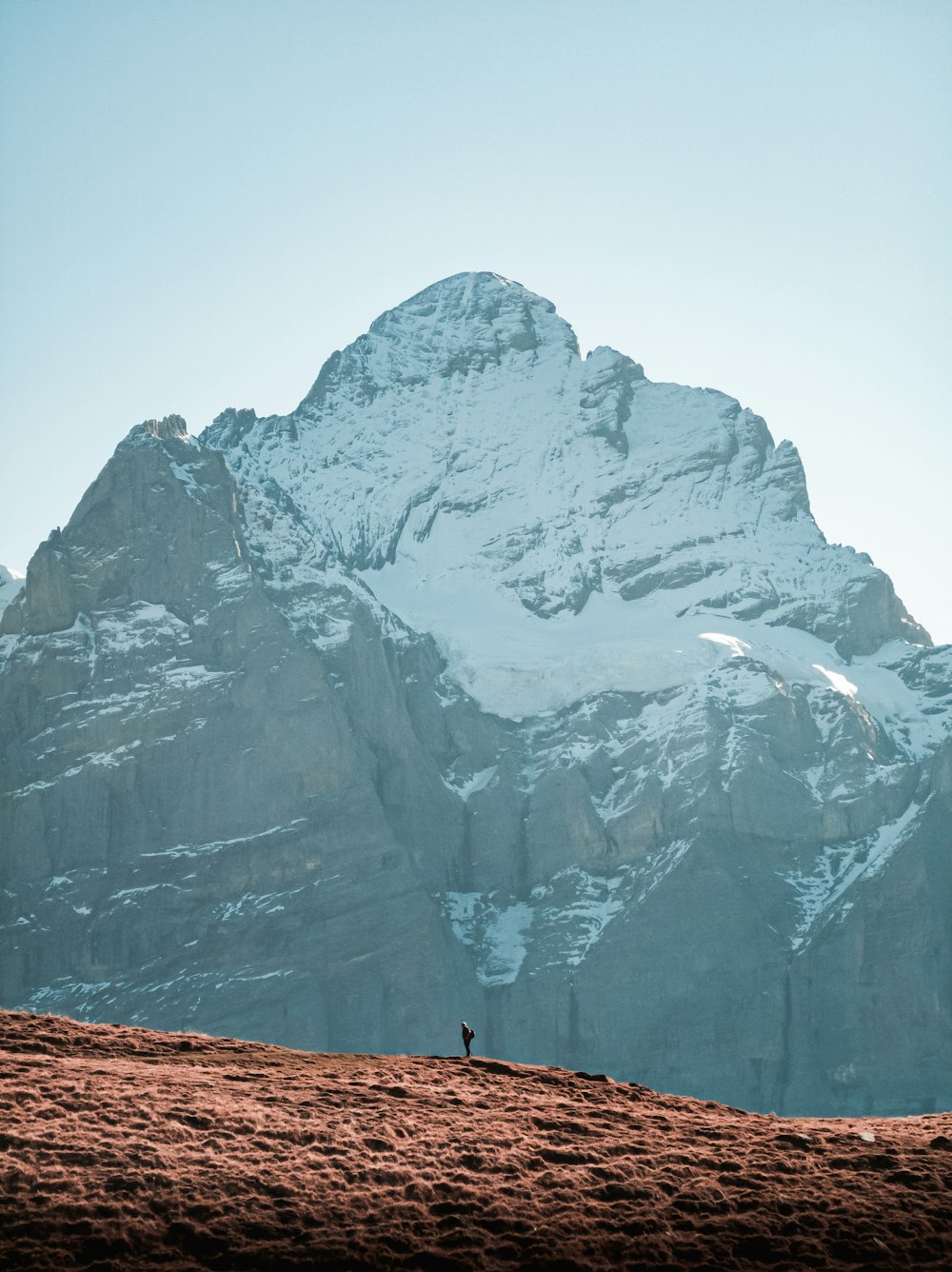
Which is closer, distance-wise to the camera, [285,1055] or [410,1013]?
[285,1055]

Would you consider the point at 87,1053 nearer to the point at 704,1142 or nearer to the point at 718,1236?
the point at 704,1142

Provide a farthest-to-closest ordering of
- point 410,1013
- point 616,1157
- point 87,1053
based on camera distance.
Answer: point 410,1013 < point 87,1053 < point 616,1157

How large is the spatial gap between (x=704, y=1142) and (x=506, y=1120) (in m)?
5.03

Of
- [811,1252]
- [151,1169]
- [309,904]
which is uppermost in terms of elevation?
[309,904]

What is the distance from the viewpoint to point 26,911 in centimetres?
19925

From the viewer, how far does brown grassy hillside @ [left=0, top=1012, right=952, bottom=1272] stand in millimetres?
35938

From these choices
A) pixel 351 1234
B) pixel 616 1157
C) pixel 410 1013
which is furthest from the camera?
pixel 410 1013

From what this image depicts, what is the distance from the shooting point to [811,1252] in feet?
122

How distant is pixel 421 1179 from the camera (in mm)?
39469

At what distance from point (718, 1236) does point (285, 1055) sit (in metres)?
20.4

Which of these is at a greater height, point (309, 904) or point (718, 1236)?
point (309, 904)

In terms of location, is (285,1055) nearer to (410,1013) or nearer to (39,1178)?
(39,1178)

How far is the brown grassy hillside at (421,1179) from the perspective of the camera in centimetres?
3594

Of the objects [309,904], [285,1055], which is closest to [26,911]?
[309,904]
